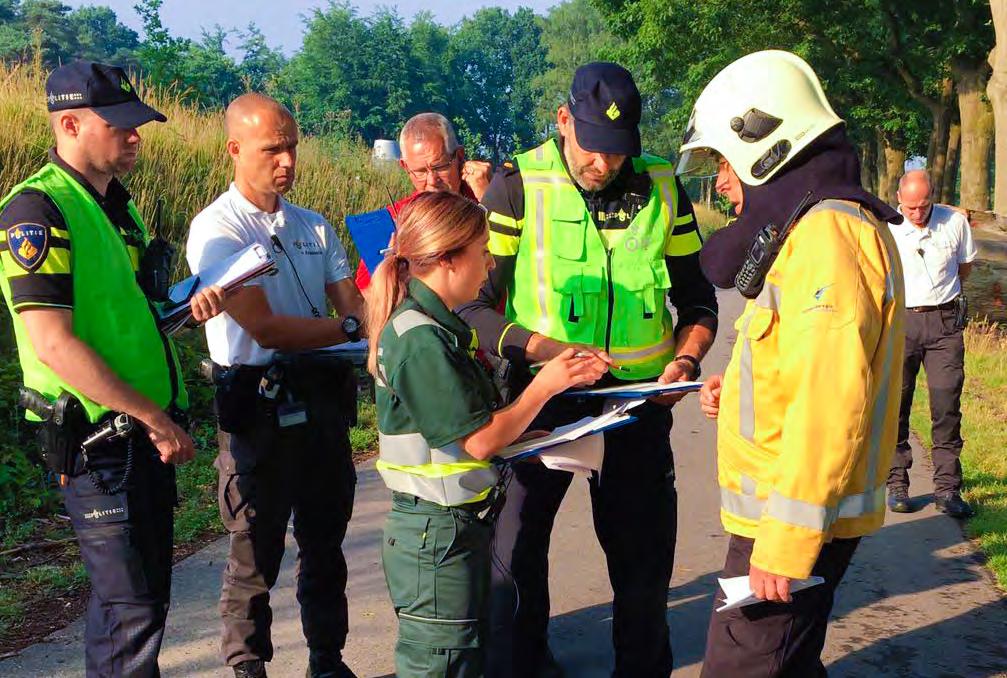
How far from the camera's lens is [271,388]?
3.68m

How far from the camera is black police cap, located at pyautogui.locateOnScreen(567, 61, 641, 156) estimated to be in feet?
11.2

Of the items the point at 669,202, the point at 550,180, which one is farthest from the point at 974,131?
the point at 550,180

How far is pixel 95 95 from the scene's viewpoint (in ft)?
10.2

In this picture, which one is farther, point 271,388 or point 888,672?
point 888,672

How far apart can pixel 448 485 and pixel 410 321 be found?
1.59 ft

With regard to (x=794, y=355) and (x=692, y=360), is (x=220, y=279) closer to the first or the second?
(x=692, y=360)

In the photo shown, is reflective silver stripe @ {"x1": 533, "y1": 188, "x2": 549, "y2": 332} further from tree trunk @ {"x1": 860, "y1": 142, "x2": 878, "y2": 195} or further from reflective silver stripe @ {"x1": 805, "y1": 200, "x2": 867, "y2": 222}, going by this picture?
tree trunk @ {"x1": 860, "y1": 142, "x2": 878, "y2": 195}

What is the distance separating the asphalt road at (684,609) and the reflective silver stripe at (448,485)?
5.07ft

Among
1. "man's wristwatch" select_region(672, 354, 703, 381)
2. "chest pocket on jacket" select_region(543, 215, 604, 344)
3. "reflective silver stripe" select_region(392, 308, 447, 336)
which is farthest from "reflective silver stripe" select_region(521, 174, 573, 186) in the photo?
"reflective silver stripe" select_region(392, 308, 447, 336)

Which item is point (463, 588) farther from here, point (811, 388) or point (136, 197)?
point (136, 197)

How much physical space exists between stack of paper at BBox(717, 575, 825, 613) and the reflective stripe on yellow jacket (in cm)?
11

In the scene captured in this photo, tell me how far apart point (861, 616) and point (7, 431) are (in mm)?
5150

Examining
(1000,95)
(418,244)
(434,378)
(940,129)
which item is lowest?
(434,378)

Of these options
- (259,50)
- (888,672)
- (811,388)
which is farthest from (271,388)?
(259,50)
